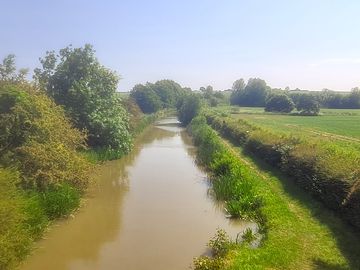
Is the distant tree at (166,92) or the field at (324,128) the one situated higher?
the distant tree at (166,92)

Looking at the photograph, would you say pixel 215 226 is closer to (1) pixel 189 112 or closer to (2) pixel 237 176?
(2) pixel 237 176

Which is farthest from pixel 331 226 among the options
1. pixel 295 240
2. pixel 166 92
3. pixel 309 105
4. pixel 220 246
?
pixel 166 92

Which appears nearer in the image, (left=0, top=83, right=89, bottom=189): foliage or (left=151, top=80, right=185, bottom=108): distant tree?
(left=0, top=83, right=89, bottom=189): foliage

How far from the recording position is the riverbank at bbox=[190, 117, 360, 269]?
11.1 metres

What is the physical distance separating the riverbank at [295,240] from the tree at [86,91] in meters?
14.8

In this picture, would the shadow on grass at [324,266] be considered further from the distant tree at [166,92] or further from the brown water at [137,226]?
the distant tree at [166,92]

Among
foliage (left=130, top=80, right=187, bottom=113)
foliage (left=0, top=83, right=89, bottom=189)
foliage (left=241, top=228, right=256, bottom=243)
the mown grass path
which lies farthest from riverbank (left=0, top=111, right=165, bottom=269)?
foliage (left=130, top=80, right=187, bottom=113)

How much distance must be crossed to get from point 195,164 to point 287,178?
11051mm

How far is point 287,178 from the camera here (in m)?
21.7

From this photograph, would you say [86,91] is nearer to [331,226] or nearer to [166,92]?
[331,226]

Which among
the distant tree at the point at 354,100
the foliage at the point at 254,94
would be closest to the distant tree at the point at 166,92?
the foliage at the point at 254,94

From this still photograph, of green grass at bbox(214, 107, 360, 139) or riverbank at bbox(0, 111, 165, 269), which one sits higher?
riverbank at bbox(0, 111, 165, 269)

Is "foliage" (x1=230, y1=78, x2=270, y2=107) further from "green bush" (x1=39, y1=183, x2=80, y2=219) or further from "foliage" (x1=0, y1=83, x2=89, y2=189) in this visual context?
"green bush" (x1=39, y1=183, x2=80, y2=219)

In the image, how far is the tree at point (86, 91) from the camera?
29.5m
